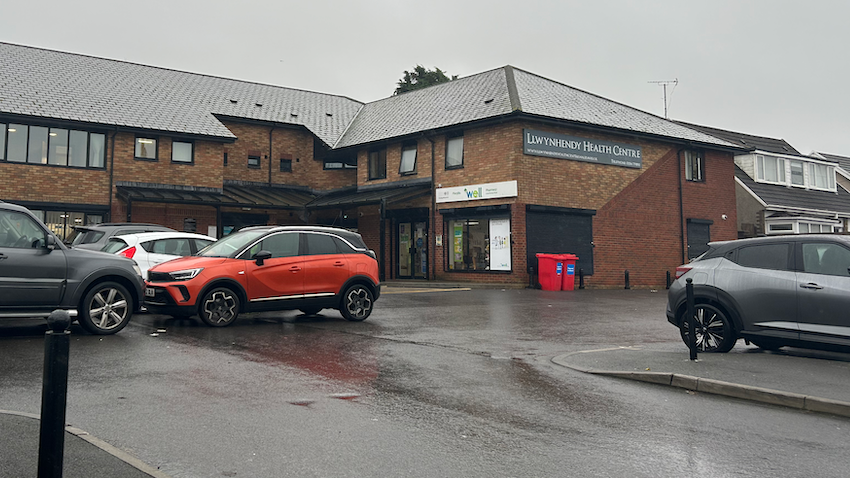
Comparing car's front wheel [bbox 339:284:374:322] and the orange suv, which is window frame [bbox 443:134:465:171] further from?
car's front wheel [bbox 339:284:374:322]

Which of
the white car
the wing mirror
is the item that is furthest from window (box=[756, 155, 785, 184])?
the wing mirror

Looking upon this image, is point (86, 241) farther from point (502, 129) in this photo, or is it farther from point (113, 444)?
point (502, 129)

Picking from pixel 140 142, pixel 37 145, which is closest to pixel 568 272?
pixel 140 142

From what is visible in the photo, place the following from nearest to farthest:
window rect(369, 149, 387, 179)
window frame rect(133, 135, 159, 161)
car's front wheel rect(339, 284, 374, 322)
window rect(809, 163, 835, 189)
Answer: car's front wheel rect(339, 284, 374, 322), window frame rect(133, 135, 159, 161), window rect(369, 149, 387, 179), window rect(809, 163, 835, 189)

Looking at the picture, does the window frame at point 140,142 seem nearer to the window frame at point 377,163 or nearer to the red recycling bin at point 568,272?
the window frame at point 377,163

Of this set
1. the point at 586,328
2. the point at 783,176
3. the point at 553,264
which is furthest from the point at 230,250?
the point at 783,176

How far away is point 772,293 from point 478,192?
53.0 ft

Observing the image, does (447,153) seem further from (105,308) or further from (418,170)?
(105,308)

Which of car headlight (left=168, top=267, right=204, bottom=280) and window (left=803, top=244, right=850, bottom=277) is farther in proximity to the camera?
car headlight (left=168, top=267, right=204, bottom=280)

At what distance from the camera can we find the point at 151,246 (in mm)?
13305

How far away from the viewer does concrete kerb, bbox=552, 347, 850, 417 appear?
20.2 feet

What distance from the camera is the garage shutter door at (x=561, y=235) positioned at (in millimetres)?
23172

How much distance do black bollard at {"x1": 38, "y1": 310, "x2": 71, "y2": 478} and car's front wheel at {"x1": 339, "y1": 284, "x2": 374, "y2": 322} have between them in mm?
8897

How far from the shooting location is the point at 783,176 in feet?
121
